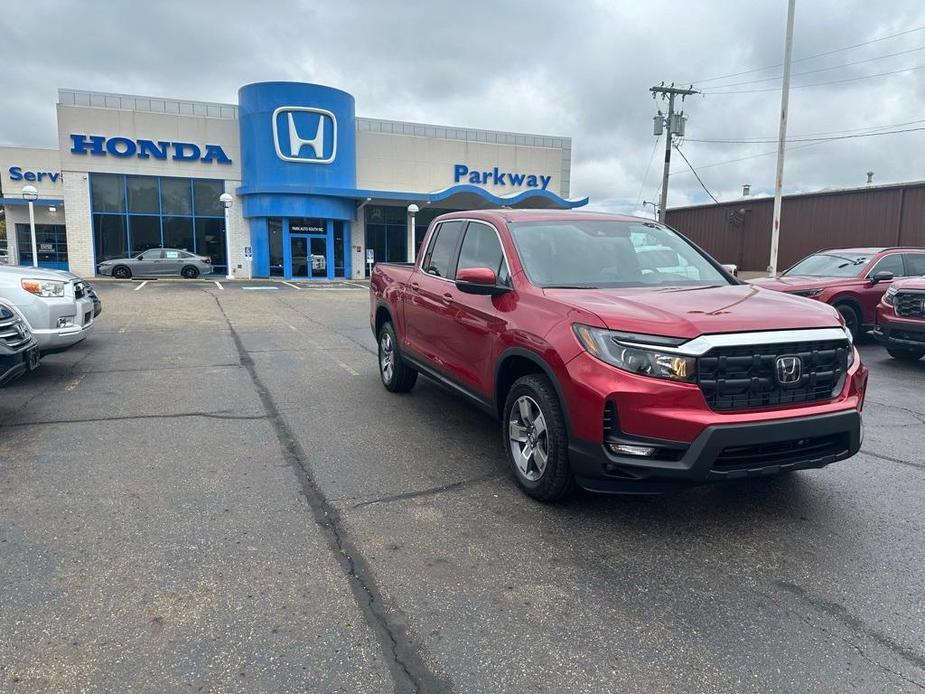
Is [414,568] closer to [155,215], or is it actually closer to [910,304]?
[910,304]

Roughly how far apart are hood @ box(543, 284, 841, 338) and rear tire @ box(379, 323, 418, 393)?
9.46 feet

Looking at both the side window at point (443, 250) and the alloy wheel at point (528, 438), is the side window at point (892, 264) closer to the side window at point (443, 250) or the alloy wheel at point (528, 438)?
the side window at point (443, 250)

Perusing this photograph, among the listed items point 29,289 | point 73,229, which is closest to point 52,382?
point 29,289

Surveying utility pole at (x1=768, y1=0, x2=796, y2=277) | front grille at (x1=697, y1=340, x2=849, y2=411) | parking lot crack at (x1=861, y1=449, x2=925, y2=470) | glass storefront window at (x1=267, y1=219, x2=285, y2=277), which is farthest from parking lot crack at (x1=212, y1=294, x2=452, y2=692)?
glass storefront window at (x1=267, y1=219, x2=285, y2=277)

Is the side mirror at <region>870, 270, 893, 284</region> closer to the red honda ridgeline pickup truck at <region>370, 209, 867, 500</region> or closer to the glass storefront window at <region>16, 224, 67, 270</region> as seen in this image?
the red honda ridgeline pickup truck at <region>370, 209, 867, 500</region>

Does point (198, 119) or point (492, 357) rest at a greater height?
point (198, 119)

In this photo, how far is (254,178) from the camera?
96.3 ft

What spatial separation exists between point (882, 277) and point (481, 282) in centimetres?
867

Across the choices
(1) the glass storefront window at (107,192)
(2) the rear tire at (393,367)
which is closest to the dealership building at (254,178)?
(1) the glass storefront window at (107,192)

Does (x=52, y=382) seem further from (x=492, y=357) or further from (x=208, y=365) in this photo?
(x=492, y=357)

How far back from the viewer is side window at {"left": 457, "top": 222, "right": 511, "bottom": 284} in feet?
16.0

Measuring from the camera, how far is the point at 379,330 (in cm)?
751

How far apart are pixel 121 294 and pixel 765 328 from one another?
20.0 meters

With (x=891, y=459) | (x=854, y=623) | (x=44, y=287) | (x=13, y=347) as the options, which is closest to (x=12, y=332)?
(x=13, y=347)
